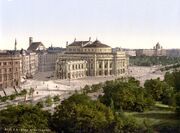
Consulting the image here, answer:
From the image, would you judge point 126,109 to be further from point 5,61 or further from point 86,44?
point 86,44

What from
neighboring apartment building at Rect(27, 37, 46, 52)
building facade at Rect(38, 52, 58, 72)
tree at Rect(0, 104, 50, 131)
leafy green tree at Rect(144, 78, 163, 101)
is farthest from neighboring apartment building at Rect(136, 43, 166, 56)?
tree at Rect(0, 104, 50, 131)

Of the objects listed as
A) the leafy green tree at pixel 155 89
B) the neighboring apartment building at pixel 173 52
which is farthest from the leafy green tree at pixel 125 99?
the neighboring apartment building at pixel 173 52

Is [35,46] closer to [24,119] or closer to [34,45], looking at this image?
[34,45]

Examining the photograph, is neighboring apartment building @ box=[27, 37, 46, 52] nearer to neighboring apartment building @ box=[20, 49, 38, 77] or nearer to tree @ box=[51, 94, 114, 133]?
neighboring apartment building @ box=[20, 49, 38, 77]

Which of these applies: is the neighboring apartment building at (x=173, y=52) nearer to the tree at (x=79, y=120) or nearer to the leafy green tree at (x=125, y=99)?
the leafy green tree at (x=125, y=99)

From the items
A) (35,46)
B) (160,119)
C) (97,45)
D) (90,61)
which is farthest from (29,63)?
(160,119)

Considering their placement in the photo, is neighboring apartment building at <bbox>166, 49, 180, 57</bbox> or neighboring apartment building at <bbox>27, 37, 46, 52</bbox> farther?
neighboring apartment building at <bbox>166, 49, 180, 57</bbox>
